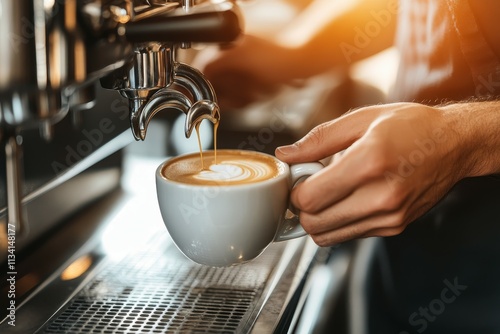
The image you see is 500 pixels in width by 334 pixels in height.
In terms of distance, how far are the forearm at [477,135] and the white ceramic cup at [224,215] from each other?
0.23 metres

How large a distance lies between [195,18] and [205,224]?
0.19 m

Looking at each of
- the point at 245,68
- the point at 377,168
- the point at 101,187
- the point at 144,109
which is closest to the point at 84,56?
the point at 144,109

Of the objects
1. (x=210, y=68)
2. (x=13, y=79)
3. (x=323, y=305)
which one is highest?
(x=13, y=79)

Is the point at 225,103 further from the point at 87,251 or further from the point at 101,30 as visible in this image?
the point at 101,30

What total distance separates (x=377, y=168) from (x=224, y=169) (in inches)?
5.9

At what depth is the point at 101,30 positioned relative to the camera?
42cm

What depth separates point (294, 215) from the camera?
2.11 feet

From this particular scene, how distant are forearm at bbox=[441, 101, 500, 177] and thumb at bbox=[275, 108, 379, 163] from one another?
0.12 meters

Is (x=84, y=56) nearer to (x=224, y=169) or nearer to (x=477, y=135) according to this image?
(x=224, y=169)

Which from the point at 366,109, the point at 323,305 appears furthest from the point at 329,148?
the point at 323,305

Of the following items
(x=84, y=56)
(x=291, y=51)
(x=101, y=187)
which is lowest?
(x=101, y=187)

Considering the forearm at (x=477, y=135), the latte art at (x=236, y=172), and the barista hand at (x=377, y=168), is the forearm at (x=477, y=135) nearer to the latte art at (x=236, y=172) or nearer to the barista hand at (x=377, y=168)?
the barista hand at (x=377, y=168)

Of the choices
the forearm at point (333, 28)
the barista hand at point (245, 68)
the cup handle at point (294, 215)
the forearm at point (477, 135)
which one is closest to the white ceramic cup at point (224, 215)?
the cup handle at point (294, 215)

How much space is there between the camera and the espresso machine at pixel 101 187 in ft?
1.31
